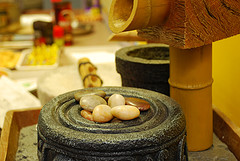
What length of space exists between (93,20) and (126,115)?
141 inches

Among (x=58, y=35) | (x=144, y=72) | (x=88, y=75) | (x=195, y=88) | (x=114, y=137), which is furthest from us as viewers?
(x=58, y=35)

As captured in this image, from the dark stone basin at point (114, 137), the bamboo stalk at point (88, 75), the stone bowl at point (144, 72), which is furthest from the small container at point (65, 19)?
the dark stone basin at point (114, 137)

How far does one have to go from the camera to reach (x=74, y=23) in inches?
Result: 141

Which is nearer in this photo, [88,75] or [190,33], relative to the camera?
[190,33]

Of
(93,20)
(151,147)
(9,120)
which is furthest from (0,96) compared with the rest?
(93,20)

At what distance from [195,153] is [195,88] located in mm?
186

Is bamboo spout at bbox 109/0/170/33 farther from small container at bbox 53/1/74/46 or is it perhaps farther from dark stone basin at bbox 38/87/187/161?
small container at bbox 53/1/74/46

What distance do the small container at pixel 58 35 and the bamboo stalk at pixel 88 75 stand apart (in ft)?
4.34

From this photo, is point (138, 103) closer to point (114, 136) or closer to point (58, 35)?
point (114, 136)

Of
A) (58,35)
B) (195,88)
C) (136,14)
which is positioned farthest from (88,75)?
(58,35)

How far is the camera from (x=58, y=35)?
9.16 ft

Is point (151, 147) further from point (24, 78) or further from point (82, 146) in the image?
point (24, 78)

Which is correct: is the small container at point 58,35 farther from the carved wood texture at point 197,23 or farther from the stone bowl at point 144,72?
the carved wood texture at point 197,23

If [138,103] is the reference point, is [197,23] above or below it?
above
